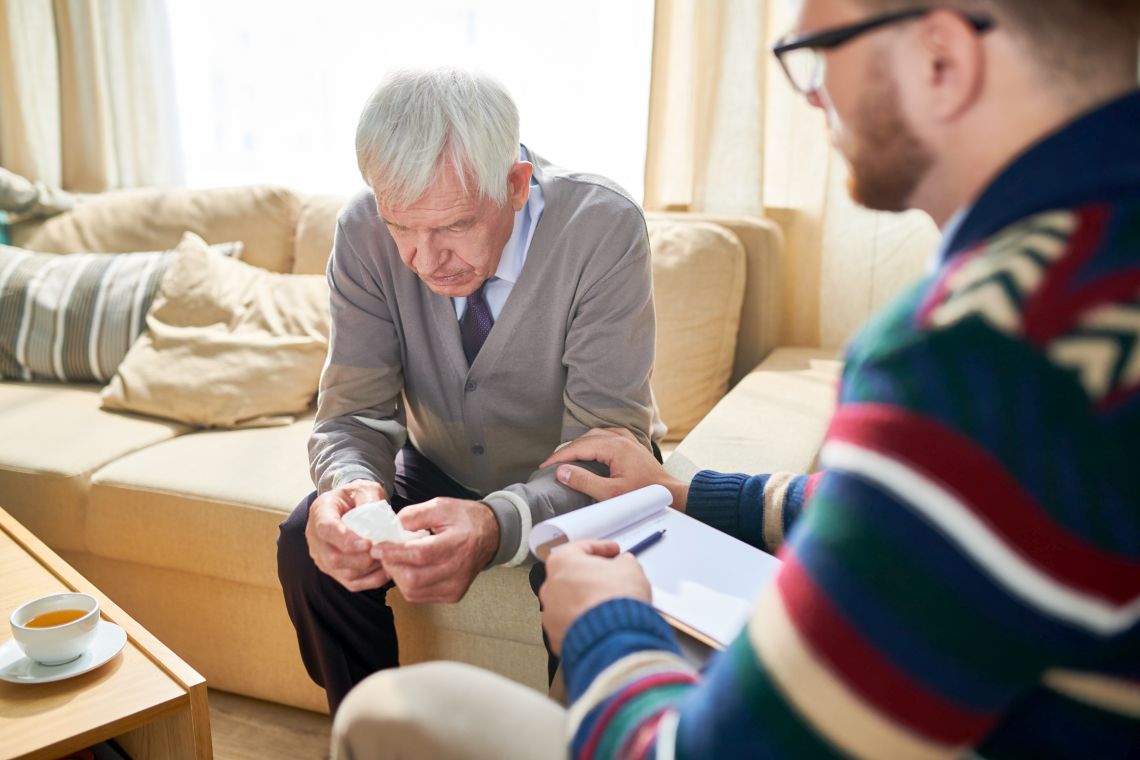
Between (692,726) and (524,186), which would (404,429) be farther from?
(692,726)

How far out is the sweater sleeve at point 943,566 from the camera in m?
0.52

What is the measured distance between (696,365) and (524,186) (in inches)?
31.1

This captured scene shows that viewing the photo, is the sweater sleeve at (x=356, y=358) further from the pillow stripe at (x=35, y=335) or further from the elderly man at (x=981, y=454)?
the pillow stripe at (x=35, y=335)

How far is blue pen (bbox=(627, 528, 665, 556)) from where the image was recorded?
1102 millimetres

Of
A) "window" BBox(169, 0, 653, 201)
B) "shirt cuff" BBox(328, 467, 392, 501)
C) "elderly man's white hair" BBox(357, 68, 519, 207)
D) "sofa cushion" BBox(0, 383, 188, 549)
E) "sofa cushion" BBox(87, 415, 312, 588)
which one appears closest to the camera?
"elderly man's white hair" BBox(357, 68, 519, 207)

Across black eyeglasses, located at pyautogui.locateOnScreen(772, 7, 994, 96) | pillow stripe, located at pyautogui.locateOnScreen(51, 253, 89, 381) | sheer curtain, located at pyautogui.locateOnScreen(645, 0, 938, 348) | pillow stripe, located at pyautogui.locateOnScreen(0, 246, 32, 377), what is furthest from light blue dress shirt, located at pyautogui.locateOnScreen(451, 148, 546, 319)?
pillow stripe, located at pyautogui.locateOnScreen(0, 246, 32, 377)

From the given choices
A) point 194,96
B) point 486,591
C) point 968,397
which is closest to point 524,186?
point 486,591

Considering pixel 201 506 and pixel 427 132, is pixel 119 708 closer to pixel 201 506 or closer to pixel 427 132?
pixel 201 506

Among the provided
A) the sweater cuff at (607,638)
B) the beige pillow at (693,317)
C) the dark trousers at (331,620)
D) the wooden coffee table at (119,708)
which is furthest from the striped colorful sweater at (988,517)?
the beige pillow at (693,317)

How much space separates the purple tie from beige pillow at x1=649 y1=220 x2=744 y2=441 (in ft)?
2.08

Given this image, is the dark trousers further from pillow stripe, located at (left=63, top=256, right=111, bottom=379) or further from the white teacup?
pillow stripe, located at (left=63, top=256, right=111, bottom=379)

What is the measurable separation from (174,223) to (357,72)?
718 mm

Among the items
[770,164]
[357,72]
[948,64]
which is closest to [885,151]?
[948,64]

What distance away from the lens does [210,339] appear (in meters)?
2.31
